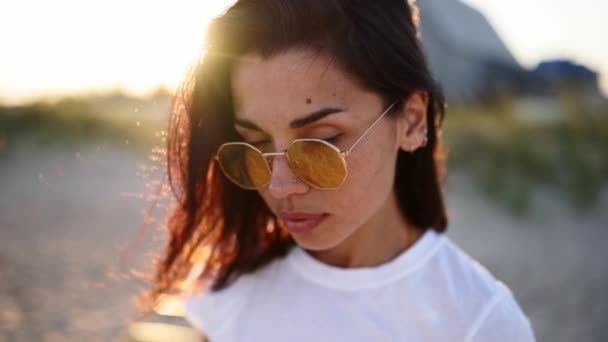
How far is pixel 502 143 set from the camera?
709 centimetres

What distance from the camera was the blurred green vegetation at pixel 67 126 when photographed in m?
8.08

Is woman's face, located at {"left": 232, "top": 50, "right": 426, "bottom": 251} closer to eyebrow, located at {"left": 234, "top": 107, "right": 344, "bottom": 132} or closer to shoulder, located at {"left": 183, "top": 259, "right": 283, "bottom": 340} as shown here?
eyebrow, located at {"left": 234, "top": 107, "right": 344, "bottom": 132}

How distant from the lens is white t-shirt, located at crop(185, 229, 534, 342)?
1.57 m

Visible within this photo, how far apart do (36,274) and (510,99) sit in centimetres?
703

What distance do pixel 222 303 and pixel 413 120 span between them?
0.84 meters

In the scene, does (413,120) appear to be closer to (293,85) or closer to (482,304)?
(293,85)

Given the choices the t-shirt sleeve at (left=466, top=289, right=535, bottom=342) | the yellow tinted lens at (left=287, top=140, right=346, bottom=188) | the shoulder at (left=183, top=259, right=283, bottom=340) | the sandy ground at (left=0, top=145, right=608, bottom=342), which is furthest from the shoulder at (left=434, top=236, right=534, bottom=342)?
the sandy ground at (left=0, top=145, right=608, bottom=342)

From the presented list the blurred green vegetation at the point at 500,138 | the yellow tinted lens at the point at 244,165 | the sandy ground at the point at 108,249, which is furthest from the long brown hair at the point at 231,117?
the blurred green vegetation at the point at 500,138

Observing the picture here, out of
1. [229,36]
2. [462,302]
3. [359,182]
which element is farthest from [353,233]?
[229,36]

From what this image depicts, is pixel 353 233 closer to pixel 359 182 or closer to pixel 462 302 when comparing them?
pixel 359 182

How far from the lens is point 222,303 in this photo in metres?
1.87

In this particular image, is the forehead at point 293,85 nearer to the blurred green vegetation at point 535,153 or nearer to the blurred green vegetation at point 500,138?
the blurred green vegetation at point 500,138

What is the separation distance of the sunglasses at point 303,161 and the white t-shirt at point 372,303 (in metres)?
0.35

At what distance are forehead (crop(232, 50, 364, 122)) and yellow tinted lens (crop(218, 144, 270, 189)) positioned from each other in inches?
4.7
